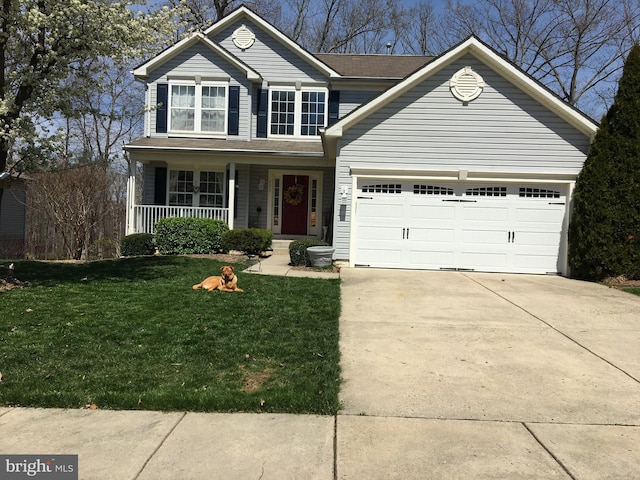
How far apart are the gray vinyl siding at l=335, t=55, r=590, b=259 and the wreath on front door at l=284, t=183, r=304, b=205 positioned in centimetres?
521

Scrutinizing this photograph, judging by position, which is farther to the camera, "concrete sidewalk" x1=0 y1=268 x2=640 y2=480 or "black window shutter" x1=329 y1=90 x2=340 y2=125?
"black window shutter" x1=329 y1=90 x2=340 y2=125

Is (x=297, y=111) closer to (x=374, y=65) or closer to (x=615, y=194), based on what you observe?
(x=374, y=65)

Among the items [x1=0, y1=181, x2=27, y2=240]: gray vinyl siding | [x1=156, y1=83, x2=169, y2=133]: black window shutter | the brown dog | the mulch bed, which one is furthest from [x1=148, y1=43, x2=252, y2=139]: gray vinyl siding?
the mulch bed

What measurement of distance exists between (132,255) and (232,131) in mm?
5501

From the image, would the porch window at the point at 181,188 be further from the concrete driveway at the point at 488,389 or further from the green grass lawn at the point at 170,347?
the concrete driveway at the point at 488,389

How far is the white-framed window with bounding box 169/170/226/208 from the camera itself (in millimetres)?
16906

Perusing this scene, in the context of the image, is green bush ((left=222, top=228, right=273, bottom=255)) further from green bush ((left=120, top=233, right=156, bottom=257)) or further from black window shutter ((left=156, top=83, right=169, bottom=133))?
black window shutter ((left=156, top=83, right=169, bottom=133))

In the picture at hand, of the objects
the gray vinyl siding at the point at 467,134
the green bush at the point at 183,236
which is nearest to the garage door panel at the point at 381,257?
the gray vinyl siding at the point at 467,134

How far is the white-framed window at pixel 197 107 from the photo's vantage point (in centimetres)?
1659

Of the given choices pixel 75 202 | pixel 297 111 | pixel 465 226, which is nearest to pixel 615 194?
pixel 465 226

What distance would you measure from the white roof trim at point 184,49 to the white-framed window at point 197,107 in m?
0.88

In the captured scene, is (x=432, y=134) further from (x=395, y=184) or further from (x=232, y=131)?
(x=232, y=131)

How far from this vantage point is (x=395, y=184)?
12234 millimetres

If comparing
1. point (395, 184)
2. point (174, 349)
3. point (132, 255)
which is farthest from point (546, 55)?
point (174, 349)
